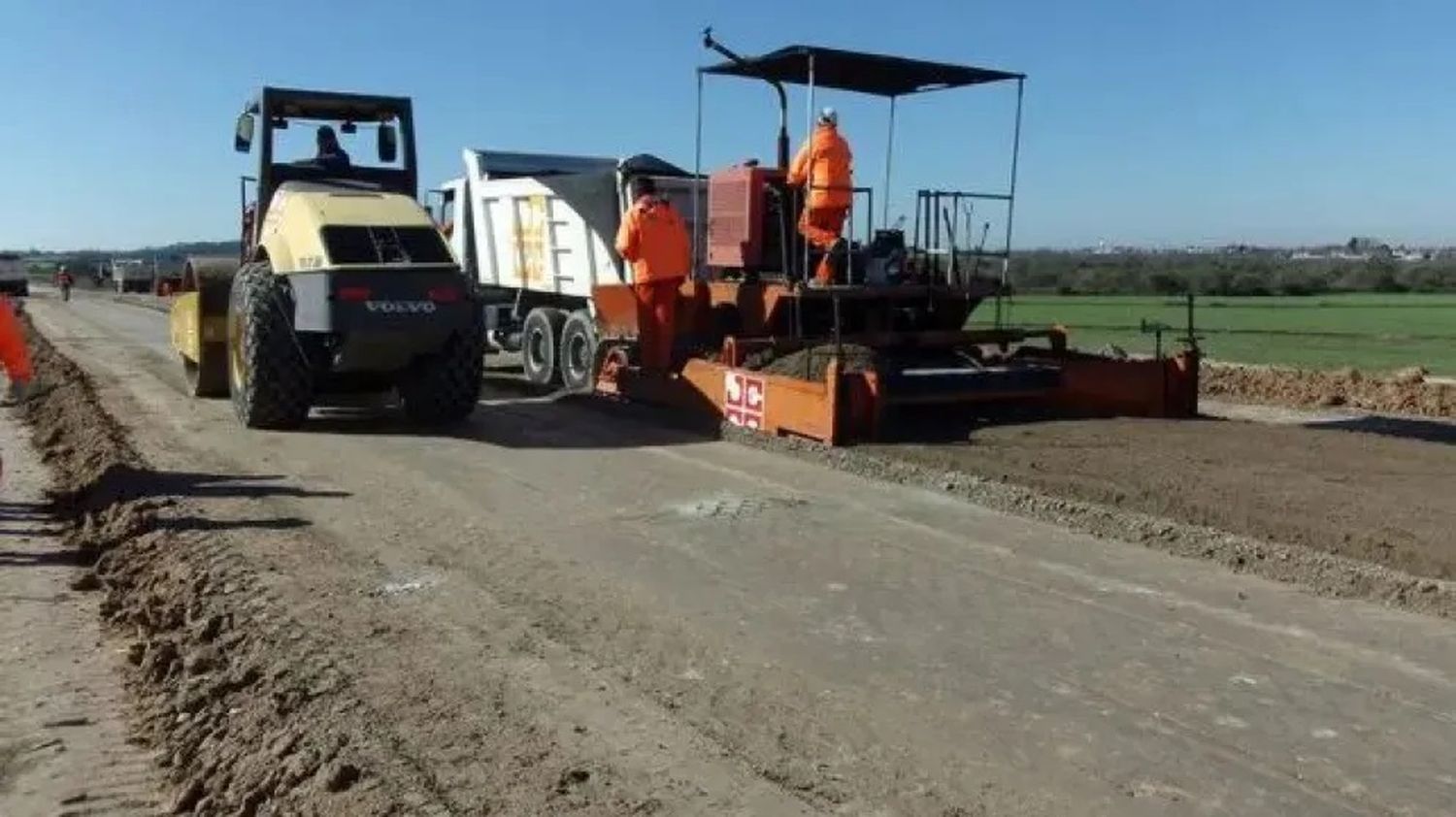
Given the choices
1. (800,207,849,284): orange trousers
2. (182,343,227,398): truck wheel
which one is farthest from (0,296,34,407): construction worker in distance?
(182,343,227,398): truck wheel

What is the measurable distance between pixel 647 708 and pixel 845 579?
199cm

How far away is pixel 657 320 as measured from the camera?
1251 centimetres

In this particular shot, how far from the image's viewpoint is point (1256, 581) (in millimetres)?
6570

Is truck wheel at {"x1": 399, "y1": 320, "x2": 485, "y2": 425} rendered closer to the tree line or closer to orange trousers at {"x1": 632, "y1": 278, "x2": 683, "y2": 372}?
orange trousers at {"x1": 632, "y1": 278, "x2": 683, "y2": 372}

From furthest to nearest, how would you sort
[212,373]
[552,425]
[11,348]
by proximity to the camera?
[212,373]
[552,425]
[11,348]

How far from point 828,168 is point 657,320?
90.1 inches

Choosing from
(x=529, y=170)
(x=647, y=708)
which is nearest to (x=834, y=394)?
(x=647, y=708)

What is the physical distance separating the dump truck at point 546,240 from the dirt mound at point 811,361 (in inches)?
98.4

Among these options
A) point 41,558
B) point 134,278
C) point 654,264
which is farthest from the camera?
point 134,278

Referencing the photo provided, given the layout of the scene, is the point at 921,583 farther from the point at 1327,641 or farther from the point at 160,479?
the point at 160,479

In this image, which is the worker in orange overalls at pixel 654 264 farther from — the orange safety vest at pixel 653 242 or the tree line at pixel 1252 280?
the tree line at pixel 1252 280

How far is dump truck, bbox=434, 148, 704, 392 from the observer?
14.7m

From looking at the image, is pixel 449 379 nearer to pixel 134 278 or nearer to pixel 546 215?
pixel 546 215

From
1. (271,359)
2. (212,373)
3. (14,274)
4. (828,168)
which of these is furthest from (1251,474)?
(14,274)
